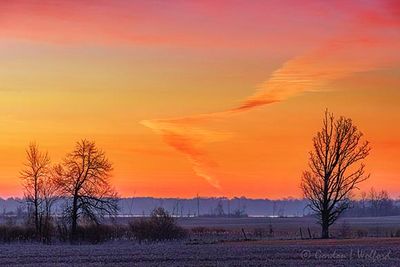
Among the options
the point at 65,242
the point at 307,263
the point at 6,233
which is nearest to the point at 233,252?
the point at 307,263

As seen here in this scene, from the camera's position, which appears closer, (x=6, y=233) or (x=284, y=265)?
(x=284, y=265)

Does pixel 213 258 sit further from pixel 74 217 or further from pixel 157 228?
pixel 74 217

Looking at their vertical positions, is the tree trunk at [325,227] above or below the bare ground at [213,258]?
above

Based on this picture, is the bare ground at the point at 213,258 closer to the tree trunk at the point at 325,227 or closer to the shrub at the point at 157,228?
the tree trunk at the point at 325,227

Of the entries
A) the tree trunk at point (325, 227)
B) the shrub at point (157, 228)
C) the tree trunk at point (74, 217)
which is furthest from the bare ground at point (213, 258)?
the shrub at point (157, 228)

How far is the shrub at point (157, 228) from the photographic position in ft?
269

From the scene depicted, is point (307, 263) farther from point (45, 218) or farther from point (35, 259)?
point (45, 218)

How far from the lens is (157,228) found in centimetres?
8306

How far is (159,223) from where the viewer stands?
274 feet

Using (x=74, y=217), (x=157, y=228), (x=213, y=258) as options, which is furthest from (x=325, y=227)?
(x=213, y=258)

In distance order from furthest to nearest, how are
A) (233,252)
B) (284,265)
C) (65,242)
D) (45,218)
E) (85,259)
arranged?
(45,218) → (65,242) → (233,252) → (85,259) → (284,265)

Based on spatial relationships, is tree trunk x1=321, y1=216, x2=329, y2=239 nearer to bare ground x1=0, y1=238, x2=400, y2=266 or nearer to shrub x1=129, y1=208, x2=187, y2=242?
shrub x1=129, y1=208, x2=187, y2=242

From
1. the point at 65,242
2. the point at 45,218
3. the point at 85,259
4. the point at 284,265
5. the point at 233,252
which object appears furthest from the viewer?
the point at 45,218

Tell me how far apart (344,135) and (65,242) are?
1314 inches
